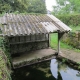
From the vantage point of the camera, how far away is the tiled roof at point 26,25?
7.32 metres

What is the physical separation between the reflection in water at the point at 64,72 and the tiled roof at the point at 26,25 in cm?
256

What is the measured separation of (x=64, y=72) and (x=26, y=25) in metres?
4.08

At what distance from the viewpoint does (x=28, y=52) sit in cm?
1030

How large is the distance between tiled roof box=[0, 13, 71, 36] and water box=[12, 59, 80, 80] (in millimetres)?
2509

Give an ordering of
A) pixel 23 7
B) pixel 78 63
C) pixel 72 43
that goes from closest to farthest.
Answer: pixel 78 63 < pixel 72 43 < pixel 23 7

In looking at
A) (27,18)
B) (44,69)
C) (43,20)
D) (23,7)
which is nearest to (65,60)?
(44,69)

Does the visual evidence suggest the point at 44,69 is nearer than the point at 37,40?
Yes

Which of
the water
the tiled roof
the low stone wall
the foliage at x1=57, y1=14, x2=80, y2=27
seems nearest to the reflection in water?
the water

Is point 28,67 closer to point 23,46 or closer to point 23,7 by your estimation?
point 23,46

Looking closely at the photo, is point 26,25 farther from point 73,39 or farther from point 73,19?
point 73,19

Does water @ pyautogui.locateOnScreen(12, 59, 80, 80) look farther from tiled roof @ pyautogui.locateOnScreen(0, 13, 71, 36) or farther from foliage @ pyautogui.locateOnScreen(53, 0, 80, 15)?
foliage @ pyautogui.locateOnScreen(53, 0, 80, 15)

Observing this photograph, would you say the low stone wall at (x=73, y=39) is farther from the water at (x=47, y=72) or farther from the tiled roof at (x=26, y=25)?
the water at (x=47, y=72)

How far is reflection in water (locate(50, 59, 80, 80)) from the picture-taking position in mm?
6801

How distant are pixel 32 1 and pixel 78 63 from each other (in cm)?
3728
